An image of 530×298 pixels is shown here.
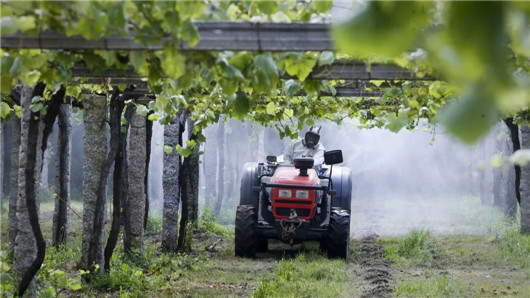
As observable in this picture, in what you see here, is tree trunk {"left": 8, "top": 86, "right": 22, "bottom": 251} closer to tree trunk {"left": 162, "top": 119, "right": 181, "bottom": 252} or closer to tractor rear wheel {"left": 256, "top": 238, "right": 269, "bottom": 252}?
Result: tree trunk {"left": 162, "top": 119, "right": 181, "bottom": 252}

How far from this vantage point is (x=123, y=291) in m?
7.70

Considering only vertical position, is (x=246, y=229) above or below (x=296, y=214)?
below

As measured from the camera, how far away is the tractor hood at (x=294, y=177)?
11.2 meters

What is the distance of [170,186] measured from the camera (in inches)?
435

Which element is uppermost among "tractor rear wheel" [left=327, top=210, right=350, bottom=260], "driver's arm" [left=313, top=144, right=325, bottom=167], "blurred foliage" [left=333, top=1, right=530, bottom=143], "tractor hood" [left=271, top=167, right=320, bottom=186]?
"driver's arm" [left=313, top=144, right=325, bottom=167]

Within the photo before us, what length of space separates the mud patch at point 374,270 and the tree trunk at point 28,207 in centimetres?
378

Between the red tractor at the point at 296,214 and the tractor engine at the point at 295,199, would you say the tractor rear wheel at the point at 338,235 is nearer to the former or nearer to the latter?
the red tractor at the point at 296,214

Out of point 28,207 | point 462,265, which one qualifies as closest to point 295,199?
point 462,265

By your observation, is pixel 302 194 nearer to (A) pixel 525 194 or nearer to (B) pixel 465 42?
(A) pixel 525 194

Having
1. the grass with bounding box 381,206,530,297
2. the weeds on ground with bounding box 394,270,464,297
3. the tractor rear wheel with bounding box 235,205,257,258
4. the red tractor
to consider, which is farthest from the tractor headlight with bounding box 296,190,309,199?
the weeds on ground with bounding box 394,270,464,297

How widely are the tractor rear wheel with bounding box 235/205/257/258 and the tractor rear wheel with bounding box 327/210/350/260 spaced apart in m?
1.21

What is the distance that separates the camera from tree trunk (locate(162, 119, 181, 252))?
10836mm

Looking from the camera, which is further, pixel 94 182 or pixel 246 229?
pixel 246 229

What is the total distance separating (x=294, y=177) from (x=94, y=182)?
13.1 feet
